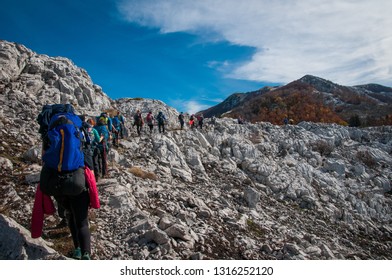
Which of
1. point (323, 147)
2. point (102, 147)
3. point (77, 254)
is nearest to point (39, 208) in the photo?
point (77, 254)

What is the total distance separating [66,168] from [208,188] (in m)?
13.2

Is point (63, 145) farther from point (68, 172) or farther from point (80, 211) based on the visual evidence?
point (80, 211)

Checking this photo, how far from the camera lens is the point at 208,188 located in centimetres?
1745

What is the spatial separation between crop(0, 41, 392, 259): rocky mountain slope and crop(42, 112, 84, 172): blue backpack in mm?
2091

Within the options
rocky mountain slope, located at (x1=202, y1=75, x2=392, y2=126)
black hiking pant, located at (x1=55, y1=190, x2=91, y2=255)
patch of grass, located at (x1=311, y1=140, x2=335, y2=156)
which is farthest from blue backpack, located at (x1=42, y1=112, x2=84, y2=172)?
rocky mountain slope, located at (x1=202, y1=75, x2=392, y2=126)

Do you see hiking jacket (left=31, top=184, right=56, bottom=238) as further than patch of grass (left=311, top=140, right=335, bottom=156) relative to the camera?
No

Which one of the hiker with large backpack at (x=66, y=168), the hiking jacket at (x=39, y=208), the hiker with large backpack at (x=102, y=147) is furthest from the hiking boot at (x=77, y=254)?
the hiker with large backpack at (x=102, y=147)

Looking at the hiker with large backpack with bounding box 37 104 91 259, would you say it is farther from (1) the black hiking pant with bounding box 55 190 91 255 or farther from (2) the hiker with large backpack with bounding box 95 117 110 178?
(2) the hiker with large backpack with bounding box 95 117 110 178

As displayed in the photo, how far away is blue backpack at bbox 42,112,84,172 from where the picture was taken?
4867mm

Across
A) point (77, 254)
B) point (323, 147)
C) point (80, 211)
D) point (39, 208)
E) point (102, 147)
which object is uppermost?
point (102, 147)

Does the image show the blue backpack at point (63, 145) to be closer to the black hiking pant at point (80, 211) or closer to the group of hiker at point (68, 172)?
the group of hiker at point (68, 172)

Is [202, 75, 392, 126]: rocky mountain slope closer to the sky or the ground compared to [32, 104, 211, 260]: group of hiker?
closer to the sky

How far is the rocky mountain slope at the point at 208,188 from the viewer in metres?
7.68
